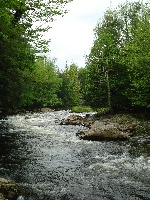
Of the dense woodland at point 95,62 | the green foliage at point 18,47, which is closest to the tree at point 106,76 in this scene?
the dense woodland at point 95,62

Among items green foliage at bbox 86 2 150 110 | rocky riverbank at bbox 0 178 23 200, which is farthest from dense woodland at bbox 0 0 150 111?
rocky riverbank at bbox 0 178 23 200

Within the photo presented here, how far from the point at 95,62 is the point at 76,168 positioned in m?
22.6

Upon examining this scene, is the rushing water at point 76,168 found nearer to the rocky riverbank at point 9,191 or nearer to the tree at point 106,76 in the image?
the rocky riverbank at point 9,191

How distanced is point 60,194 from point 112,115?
2290cm

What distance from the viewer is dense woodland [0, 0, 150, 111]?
16.0 m

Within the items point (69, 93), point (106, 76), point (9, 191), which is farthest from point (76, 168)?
point (69, 93)

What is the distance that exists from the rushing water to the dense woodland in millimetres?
3424

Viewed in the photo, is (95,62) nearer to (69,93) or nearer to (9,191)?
(9,191)

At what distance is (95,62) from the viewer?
33.7 m

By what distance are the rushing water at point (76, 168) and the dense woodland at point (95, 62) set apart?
3.42 meters

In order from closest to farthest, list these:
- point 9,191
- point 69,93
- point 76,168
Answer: point 9,191 < point 76,168 < point 69,93

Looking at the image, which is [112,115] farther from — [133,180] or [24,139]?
[133,180]

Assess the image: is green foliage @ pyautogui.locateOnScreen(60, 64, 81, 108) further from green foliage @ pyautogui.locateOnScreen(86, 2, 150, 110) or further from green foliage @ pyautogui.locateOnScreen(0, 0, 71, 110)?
green foliage @ pyautogui.locateOnScreen(0, 0, 71, 110)

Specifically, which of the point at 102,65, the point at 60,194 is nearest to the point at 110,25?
the point at 102,65
